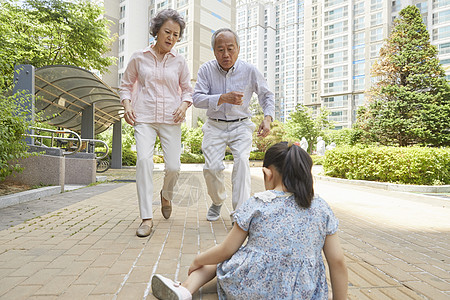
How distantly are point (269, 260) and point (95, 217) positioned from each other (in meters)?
3.27

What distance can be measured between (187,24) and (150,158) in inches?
1800

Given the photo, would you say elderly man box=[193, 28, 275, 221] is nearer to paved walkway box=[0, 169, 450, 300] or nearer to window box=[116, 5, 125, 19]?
paved walkway box=[0, 169, 450, 300]

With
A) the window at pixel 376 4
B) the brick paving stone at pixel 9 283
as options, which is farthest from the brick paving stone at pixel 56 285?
the window at pixel 376 4

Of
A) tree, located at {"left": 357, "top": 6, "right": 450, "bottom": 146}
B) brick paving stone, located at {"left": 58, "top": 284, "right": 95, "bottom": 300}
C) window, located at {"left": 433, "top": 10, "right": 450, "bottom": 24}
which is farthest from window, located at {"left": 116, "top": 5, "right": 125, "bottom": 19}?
brick paving stone, located at {"left": 58, "top": 284, "right": 95, "bottom": 300}

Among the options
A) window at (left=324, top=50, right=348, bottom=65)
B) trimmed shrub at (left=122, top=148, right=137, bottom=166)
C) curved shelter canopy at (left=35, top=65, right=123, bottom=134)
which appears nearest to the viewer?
curved shelter canopy at (left=35, top=65, right=123, bottom=134)

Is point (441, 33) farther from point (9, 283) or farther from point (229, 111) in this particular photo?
point (9, 283)

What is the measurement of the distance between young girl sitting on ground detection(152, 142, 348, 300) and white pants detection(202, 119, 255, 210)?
1.73 metres

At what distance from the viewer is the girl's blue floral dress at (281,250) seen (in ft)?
5.14

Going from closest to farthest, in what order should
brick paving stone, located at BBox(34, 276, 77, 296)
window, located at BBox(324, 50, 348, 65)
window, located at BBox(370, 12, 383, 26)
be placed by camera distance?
brick paving stone, located at BBox(34, 276, 77, 296), window, located at BBox(370, 12, 383, 26), window, located at BBox(324, 50, 348, 65)

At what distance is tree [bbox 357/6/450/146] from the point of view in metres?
15.0

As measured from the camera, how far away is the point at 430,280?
2266 mm

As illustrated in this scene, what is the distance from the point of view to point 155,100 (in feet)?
11.3

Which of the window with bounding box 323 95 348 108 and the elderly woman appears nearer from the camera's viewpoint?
the elderly woman

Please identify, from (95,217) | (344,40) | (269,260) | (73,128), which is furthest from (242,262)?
(344,40)
